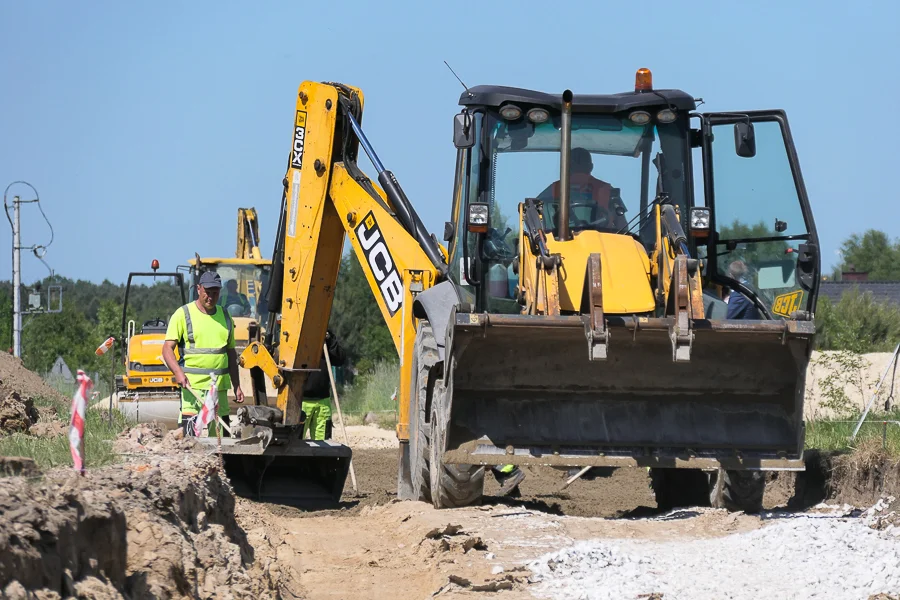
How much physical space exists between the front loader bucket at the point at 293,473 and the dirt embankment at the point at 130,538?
9.44 ft

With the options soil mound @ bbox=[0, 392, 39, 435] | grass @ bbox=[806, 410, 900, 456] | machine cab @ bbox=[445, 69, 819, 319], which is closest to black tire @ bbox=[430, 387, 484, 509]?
machine cab @ bbox=[445, 69, 819, 319]

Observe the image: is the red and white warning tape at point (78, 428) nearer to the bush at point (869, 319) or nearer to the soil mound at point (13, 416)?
the soil mound at point (13, 416)

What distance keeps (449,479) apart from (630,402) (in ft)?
4.49

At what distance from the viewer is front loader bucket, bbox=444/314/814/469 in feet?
→ 26.5

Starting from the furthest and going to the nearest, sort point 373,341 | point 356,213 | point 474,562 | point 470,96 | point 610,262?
1. point 373,341
2. point 356,213
3. point 470,96
4. point 610,262
5. point 474,562

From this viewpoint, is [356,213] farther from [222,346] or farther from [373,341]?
[373,341]

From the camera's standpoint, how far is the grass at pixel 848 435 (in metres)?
10.6

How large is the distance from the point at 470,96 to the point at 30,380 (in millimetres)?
10624

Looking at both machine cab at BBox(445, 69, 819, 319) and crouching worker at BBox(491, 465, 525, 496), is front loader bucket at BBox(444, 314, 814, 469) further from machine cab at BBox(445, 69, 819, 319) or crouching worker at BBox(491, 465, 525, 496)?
crouching worker at BBox(491, 465, 525, 496)

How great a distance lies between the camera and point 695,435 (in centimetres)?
830

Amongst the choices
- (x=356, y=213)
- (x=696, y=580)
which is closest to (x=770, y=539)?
(x=696, y=580)

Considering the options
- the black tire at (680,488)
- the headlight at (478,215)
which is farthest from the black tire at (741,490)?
the headlight at (478,215)

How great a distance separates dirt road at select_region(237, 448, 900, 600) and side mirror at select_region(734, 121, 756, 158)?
8.62 ft

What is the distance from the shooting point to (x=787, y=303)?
29.5ft
